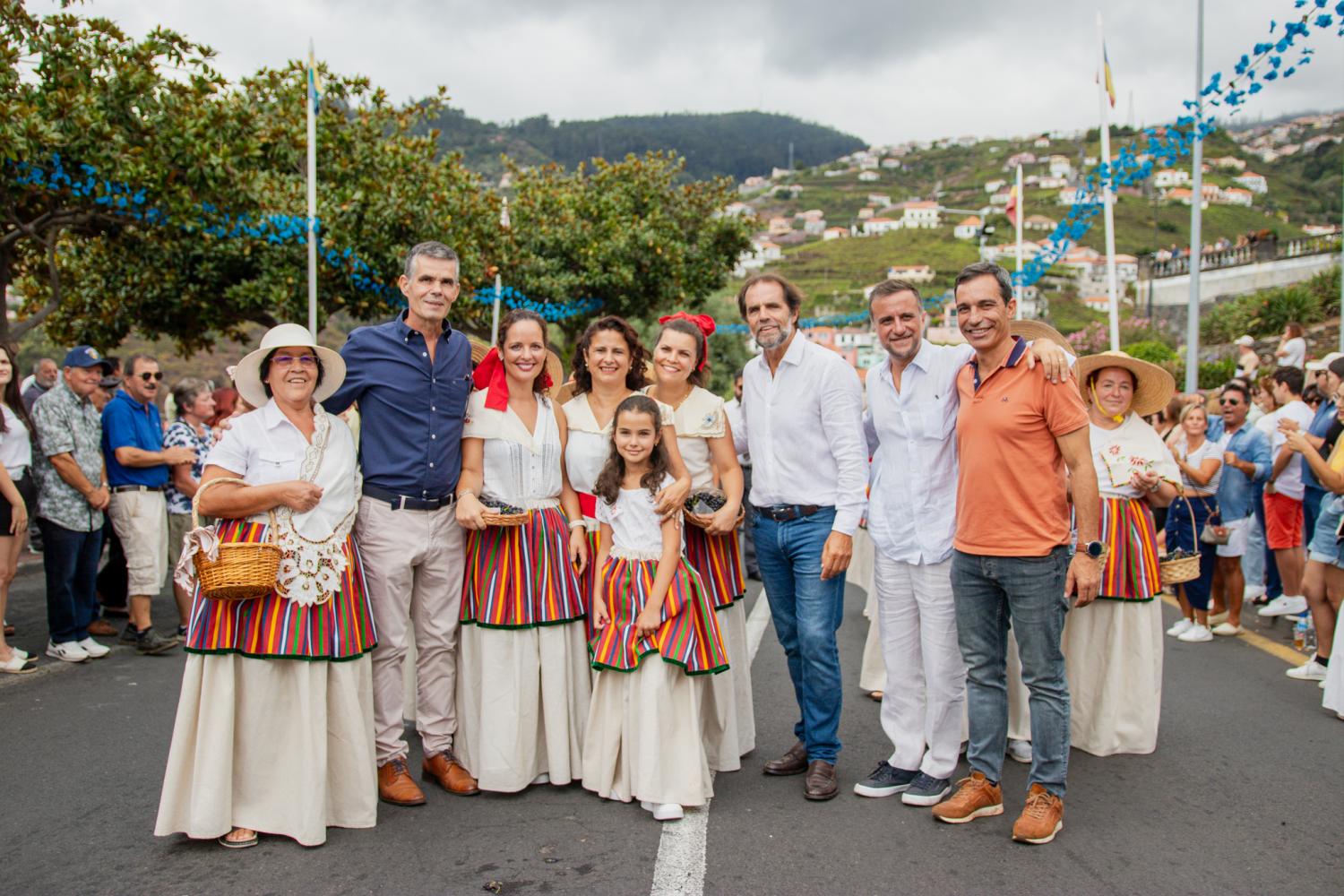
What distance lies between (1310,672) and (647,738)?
16.6ft

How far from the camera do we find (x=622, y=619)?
15.0 feet

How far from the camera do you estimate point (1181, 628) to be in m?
8.36

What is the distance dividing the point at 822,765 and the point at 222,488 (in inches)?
114

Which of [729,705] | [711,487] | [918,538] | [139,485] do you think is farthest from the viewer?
[139,485]

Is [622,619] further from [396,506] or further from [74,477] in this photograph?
[74,477]

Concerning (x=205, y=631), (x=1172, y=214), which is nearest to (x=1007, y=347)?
(x=205, y=631)

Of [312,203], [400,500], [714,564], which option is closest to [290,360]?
[400,500]

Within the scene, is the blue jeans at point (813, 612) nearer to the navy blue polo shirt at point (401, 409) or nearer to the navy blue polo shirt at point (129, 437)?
the navy blue polo shirt at point (401, 409)

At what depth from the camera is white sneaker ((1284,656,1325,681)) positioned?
6.82m

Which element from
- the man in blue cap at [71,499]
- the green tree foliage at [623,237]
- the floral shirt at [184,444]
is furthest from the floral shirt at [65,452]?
the green tree foliage at [623,237]

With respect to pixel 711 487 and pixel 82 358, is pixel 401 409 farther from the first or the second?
pixel 82 358

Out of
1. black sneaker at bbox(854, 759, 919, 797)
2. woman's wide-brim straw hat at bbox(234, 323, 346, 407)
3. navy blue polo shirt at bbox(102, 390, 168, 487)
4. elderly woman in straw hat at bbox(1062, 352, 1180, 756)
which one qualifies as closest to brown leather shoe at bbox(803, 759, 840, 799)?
black sneaker at bbox(854, 759, 919, 797)

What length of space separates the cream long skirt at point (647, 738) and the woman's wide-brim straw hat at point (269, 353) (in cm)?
179

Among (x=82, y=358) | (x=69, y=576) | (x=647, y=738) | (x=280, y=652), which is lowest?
(x=647, y=738)
